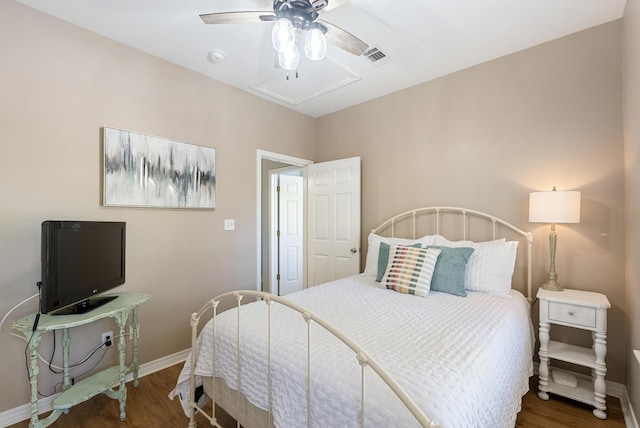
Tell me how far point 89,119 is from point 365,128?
2668 millimetres

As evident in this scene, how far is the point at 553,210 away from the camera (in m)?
2.04

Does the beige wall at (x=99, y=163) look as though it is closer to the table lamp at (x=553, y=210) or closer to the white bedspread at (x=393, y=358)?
the white bedspread at (x=393, y=358)

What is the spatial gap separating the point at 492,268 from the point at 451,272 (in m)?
0.32

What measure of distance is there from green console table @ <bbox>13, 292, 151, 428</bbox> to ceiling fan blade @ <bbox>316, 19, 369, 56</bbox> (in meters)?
2.16

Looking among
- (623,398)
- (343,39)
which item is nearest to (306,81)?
(343,39)

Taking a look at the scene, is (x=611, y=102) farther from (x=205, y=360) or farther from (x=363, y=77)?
(x=205, y=360)

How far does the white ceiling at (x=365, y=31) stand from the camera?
6.37 ft

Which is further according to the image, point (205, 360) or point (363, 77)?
point (363, 77)

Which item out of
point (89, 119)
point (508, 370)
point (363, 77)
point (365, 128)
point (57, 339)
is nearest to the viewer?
point (508, 370)

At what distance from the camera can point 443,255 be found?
2270mm

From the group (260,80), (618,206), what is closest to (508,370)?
(618,206)

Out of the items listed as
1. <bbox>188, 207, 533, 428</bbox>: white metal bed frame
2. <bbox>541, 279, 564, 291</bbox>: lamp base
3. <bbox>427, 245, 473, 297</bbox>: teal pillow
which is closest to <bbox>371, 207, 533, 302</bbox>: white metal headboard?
<bbox>188, 207, 533, 428</bbox>: white metal bed frame

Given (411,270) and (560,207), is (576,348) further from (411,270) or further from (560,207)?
(411,270)

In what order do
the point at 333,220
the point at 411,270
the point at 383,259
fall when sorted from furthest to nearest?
the point at 333,220
the point at 383,259
the point at 411,270
